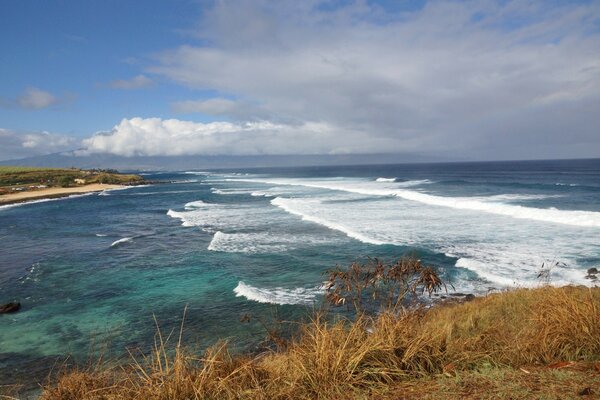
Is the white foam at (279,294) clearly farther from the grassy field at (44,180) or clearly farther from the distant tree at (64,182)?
the distant tree at (64,182)

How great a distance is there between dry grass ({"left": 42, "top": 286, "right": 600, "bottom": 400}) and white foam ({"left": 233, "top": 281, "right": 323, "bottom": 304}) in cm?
898

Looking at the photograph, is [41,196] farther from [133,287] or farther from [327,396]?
[327,396]

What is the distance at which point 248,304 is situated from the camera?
14164 mm

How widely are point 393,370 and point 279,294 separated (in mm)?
10599

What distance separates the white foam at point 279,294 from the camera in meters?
14.3

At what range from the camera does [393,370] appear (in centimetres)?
469

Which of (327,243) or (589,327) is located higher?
(589,327)

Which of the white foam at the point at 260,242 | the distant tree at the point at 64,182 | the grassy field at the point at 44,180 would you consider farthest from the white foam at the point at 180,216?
the distant tree at the point at 64,182

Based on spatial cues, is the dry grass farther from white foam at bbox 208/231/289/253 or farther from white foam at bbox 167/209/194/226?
white foam at bbox 167/209/194/226

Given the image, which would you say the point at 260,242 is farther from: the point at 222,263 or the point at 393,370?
the point at 393,370

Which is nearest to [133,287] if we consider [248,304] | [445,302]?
[248,304]

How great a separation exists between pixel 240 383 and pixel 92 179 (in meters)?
113

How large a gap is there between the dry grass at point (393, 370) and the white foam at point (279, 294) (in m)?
8.98

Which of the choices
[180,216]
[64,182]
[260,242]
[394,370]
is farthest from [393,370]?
[64,182]
